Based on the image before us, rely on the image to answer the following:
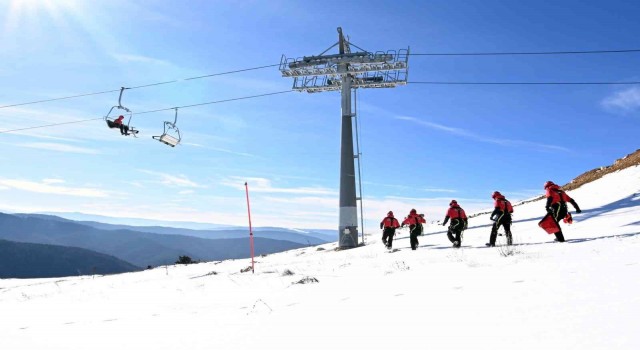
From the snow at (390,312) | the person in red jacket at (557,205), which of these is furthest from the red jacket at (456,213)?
the snow at (390,312)

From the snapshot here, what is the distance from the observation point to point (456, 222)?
1642cm

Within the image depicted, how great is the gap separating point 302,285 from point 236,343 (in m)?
4.23

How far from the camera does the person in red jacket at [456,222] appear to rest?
16.1m

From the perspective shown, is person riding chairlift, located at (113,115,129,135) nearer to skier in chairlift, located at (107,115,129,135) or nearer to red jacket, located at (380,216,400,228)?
skier in chairlift, located at (107,115,129,135)

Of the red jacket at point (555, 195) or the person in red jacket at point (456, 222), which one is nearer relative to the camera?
the red jacket at point (555, 195)

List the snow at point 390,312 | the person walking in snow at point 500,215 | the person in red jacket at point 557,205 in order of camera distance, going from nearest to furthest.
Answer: the snow at point 390,312
the person in red jacket at point 557,205
the person walking in snow at point 500,215

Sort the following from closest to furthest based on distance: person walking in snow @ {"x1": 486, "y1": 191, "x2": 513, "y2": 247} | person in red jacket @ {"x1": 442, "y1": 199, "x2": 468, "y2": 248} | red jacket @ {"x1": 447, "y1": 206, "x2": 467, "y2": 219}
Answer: person walking in snow @ {"x1": 486, "y1": 191, "x2": 513, "y2": 247}
person in red jacket @ {"x1": 442, "y1": 199, "x2": 468, "y2": 248}
red jacket @ {"x1": 447, "y1": 206, "x2": 467, "y2": 219}

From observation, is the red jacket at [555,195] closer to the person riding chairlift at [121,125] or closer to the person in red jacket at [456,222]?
the person in red jacket at [456,222]

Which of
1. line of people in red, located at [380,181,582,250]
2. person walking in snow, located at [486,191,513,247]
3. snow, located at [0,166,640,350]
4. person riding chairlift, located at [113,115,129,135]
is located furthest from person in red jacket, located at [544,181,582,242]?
person riding chairlift, located at [113,115,129,135]

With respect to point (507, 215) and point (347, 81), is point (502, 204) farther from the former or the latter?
point (347, 81)

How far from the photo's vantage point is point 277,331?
17.3 feet

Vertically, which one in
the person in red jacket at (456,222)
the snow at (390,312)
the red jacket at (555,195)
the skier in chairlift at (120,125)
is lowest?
the snow at (390,312)

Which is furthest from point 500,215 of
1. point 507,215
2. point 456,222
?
point 456,222

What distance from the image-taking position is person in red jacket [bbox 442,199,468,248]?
634 inches
